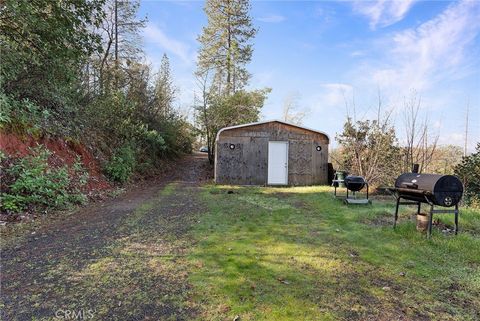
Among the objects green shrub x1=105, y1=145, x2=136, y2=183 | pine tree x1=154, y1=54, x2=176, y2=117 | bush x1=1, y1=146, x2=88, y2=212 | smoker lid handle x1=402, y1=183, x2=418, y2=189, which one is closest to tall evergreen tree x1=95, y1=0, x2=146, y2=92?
pine tree x1=154, y1=54, x2=176, y2=117

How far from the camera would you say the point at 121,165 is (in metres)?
9.38

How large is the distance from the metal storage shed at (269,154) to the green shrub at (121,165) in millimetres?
3466

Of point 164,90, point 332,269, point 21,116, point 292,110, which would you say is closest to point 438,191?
point 332,269

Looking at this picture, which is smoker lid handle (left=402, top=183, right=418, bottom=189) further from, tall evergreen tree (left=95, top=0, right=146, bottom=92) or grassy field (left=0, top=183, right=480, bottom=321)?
tall evergreen tree (left=95, top=0, right=146, bottom=92)

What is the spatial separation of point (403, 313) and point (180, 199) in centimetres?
607

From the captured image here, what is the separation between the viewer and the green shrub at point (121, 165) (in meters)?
9.02

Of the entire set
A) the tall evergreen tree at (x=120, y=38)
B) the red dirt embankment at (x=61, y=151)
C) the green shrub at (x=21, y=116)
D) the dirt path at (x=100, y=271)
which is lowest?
the dirt path at (x=100, y=271)

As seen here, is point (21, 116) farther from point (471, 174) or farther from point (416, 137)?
point (471, 174)

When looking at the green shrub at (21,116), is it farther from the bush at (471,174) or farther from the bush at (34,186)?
the bush at (471,174)

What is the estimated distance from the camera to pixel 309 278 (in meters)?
2.85

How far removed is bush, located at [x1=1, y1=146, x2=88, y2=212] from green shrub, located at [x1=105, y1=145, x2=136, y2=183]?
10.2 feet

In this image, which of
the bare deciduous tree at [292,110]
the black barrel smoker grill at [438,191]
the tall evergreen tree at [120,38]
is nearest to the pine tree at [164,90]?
the tall evergreen tree at [120,38]

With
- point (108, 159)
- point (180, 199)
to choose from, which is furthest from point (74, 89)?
point (180, 199)

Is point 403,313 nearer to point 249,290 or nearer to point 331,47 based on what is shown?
point 249,290
